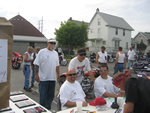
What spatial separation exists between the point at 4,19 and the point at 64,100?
1990 millimetres

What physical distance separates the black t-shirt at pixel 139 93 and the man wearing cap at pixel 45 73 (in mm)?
2578

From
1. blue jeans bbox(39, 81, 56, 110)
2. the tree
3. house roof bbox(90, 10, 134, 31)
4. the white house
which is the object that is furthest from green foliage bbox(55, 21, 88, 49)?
blue jeans bbox(39, 81, 56, 110)

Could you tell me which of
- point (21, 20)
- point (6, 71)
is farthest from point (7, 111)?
point (21, 20)

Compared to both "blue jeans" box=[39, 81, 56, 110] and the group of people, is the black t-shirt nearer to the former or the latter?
the group of people

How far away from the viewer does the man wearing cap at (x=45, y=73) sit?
352 cm

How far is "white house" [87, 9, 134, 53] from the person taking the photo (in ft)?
93.4

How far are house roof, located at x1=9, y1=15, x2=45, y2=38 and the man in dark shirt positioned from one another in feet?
86.3

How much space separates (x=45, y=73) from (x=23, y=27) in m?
25.5

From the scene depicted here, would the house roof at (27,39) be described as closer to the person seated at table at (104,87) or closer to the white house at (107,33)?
the white house at (107,33)

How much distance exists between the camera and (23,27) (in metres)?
26.6

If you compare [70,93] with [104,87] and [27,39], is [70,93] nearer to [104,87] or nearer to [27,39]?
[104,87]

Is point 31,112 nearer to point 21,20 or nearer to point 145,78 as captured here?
point 145,78

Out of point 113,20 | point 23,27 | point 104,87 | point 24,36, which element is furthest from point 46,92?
point 113,20

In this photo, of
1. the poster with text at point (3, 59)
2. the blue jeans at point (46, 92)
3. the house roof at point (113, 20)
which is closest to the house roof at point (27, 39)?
the house roof at point (113, 20)
